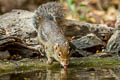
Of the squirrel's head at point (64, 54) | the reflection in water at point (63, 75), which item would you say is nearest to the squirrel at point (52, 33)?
the squirrel's head at point (64, 54)

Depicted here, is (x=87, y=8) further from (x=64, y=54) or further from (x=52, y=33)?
(x=64, y=54)

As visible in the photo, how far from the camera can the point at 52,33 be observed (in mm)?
6738

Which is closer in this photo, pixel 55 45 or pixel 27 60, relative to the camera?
pixel 55 45

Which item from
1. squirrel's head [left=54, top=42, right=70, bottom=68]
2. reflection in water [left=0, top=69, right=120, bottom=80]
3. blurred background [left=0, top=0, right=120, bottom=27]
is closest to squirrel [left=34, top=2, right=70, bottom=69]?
squirrel's head [left=54, top=42, right=70, bottom=68]

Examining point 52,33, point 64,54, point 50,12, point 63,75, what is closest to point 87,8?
point 50,12

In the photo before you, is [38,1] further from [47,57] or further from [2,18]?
[47,57]

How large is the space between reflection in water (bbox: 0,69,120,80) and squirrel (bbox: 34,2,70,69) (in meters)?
0.21

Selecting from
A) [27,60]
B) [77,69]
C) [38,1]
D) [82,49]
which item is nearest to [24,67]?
[27,60]

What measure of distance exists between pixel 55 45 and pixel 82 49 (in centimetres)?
127

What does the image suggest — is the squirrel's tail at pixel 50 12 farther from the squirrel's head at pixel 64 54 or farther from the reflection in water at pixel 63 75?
the reflection in water at pixel 63 75

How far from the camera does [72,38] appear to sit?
8.23m

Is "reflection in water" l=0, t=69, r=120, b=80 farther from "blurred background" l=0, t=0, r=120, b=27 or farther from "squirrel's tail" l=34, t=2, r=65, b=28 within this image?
"blurred background" l=0, t=0, r=120, b=27

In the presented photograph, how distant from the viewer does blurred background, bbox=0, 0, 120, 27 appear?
37.2 feet

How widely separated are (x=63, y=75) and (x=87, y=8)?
24.1ft
